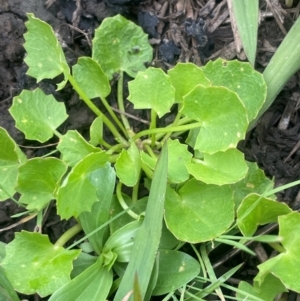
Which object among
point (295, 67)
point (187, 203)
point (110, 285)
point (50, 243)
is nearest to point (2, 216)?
point (50, 243)

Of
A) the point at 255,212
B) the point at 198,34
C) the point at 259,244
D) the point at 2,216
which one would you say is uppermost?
the point at 198,34

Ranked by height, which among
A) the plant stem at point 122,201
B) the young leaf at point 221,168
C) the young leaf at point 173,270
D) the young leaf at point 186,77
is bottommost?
the young leaf at point 173,270

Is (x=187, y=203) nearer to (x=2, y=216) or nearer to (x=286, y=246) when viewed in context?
(x=286, y=246)

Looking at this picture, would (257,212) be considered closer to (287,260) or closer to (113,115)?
(287,260)

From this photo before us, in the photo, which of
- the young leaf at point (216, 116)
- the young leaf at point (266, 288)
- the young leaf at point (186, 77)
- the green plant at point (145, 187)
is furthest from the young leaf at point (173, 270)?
the young leaf at point (186, 77)

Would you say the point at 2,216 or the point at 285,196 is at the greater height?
the point at 285,196

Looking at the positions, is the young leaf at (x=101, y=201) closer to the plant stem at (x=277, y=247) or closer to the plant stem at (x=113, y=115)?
the plant stem at (x=113, y=115)

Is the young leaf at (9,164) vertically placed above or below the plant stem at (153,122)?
below
